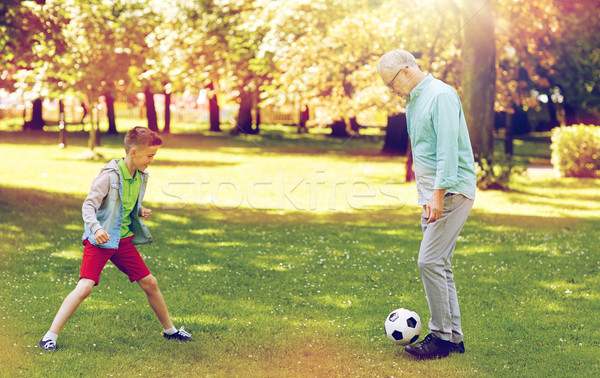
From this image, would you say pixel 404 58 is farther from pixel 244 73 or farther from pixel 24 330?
pixel 244 73

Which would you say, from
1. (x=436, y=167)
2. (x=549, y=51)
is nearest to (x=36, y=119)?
(x=549, y=51)

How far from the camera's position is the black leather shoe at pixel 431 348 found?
16.0 feet

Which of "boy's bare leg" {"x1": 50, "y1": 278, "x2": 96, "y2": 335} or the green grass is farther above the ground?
"boy's bare leg" {"x1": 50, "y1": 278, "x2": 96, "y2": 335}

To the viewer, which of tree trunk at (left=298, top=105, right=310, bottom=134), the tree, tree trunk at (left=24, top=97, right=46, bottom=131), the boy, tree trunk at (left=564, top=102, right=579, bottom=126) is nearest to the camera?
the boy

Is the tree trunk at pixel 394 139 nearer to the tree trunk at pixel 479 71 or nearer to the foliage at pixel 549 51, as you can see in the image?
the foliage at pixel 549 51

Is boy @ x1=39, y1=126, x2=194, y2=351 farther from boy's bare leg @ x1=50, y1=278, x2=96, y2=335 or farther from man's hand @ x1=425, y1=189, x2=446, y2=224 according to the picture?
man's hand @ x1=425, y1=189, x2=446, y2=224

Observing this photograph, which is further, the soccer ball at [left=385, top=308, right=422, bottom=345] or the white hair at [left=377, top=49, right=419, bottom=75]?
the soccer ball at [left=385, top=308, right=422, bottom=345]

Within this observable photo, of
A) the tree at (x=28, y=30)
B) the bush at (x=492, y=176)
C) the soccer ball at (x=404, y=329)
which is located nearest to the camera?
the soccer ball at (x=404, y=329)

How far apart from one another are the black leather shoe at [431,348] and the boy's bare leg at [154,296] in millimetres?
1884

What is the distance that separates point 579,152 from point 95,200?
58.7 feet

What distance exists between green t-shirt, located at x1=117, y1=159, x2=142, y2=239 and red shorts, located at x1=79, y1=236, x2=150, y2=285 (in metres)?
0.09

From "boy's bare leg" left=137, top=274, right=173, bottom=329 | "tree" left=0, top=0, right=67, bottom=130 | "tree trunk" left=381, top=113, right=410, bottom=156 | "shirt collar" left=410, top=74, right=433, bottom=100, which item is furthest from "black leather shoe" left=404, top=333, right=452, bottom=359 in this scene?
"tree trunk" left=381, top=113, right=410, bottom=156

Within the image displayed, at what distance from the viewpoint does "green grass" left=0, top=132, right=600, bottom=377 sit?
16.1 ft

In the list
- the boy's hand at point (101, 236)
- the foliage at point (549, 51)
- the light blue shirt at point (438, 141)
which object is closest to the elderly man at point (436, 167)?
the light blue shirt at point (438, 141)
